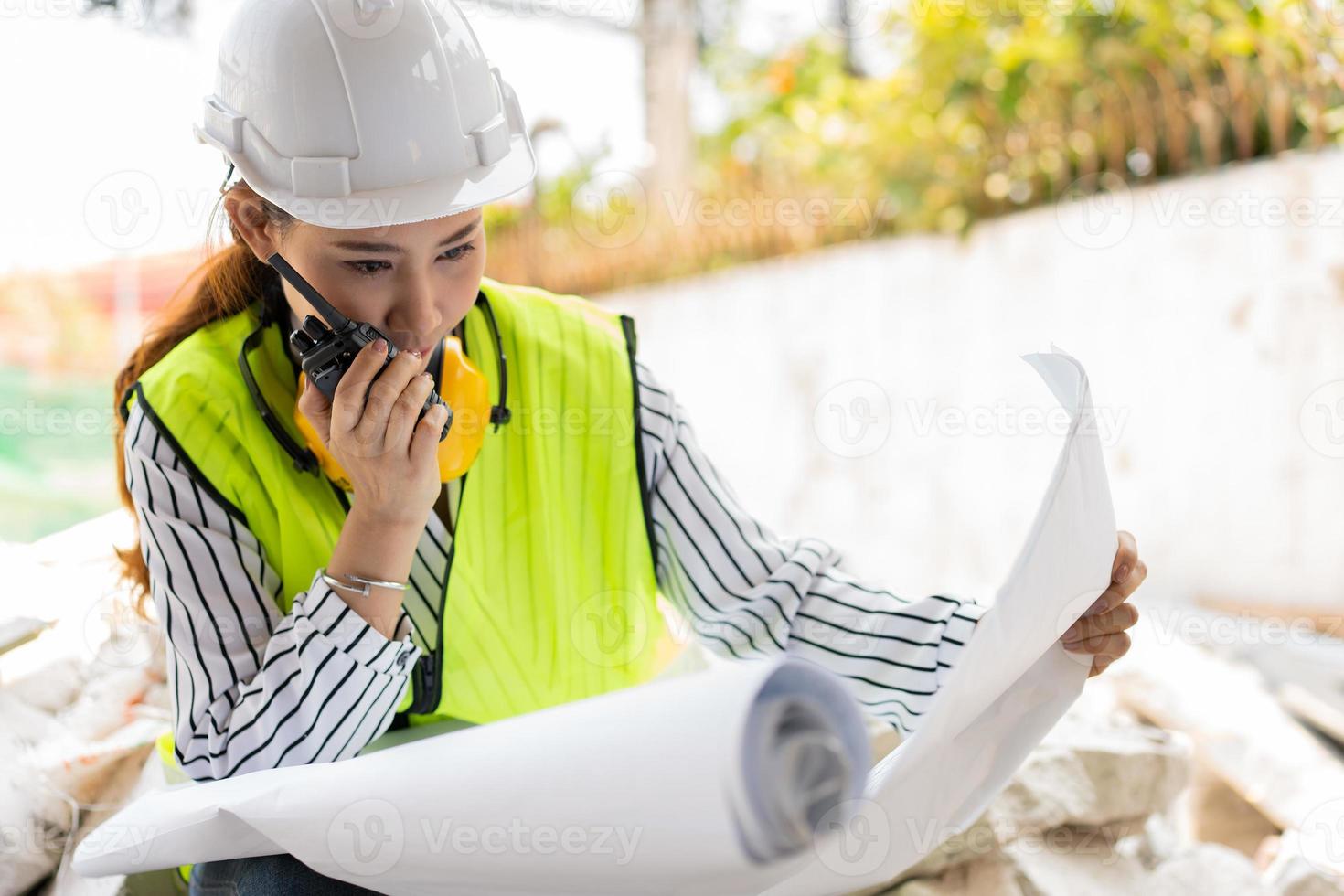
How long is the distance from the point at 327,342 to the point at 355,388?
0.08m

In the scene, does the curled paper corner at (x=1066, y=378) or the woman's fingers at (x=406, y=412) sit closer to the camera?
the curled paper corner at (x=1066, y=378)

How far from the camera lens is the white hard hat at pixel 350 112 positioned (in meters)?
1.34

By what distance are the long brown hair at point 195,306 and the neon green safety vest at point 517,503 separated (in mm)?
40

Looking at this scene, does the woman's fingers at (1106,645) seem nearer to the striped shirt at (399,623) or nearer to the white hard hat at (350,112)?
the striped shirt at (399,623)

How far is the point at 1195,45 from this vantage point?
4.02m

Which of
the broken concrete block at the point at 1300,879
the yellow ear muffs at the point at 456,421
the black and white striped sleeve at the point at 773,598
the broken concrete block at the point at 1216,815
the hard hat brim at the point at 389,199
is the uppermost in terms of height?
the hard hat brim at the point at 389,199

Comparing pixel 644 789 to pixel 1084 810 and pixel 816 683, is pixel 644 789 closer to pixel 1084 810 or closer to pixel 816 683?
pixel 816 683

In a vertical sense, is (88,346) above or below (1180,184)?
below

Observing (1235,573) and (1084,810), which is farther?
(1235,573)

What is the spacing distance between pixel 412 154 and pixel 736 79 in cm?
844

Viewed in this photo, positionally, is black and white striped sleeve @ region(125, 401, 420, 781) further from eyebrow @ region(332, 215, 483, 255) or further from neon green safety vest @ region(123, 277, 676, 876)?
eyebrow @ region(332, 215, 483, 255)

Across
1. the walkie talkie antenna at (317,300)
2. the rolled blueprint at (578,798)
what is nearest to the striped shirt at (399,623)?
the rolled blueprint at (578,798)

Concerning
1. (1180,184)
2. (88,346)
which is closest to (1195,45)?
(1180,184)

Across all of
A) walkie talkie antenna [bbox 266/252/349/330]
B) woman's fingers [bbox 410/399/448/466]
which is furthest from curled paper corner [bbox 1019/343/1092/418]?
walkie talkie antenna [bbox 266/252/349/330]
